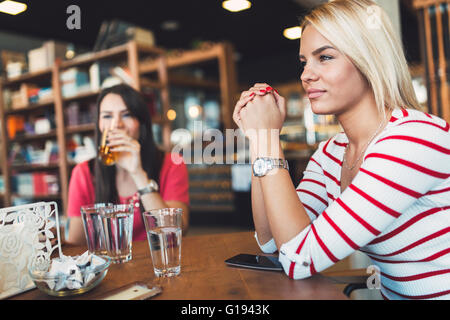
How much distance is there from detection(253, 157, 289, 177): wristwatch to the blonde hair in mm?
340

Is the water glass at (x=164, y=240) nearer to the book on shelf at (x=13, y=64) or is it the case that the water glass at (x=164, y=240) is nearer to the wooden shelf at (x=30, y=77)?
the wooden shelf at (x=30, y=77)

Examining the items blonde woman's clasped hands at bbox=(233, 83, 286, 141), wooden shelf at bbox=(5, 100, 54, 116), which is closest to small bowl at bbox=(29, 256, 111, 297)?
blonde woman's clasped hands at bbox=(233, 83, 286, 141)

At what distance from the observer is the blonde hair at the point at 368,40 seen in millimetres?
994

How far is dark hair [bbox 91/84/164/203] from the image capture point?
1797 mm

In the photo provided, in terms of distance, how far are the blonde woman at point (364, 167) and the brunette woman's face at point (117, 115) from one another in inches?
36.0

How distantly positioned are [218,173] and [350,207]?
177 inches

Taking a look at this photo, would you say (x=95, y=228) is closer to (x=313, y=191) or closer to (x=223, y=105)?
(x=313, y=191)

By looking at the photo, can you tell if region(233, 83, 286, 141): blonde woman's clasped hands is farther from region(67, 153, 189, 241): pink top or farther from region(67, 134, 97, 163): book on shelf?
region(67, 134, 97, 163): book on shelf

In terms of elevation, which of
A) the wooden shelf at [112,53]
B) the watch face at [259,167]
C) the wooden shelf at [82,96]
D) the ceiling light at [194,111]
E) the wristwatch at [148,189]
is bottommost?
the wristwatch at [148,189]

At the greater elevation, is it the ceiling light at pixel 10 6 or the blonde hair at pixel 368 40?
the ceiling light at pixel 10 6

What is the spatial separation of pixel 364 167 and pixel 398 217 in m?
0.15

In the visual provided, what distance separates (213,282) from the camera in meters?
0.79

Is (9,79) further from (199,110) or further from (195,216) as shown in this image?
(199,110)

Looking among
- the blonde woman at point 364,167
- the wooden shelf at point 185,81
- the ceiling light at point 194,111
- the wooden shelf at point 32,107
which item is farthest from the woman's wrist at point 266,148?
the ceiling light at point 194,111
